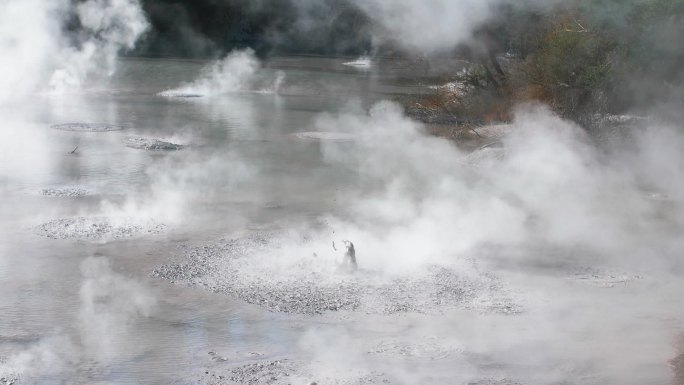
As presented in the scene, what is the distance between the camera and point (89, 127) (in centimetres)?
2120

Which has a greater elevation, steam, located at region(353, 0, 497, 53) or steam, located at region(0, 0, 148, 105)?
steam, located at region(0, 0, 148, 105)

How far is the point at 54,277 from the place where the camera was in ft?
33.4

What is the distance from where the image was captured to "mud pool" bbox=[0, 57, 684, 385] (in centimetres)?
790

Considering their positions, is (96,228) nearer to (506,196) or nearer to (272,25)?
(506,196)

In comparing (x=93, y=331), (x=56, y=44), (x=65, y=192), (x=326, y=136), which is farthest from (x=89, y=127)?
(x=93, y=331)

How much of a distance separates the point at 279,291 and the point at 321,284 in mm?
493

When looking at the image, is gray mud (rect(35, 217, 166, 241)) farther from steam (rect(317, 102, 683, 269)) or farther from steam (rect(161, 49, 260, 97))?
steam (rect(161, 49, 260, 97))

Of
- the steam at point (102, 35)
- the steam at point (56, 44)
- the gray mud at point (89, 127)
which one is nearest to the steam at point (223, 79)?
the steam at point (56, 44)

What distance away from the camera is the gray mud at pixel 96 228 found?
11781 mm

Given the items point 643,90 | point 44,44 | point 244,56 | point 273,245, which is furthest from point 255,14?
point 273,245

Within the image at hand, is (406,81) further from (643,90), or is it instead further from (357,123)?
(643,90)

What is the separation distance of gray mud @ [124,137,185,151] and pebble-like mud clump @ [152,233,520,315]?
7690mm

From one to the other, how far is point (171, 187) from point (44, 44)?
1800 centimetres

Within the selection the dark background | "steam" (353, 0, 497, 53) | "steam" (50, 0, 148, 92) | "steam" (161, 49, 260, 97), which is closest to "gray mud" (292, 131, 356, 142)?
"steam" (353, 0, 497, 53)
